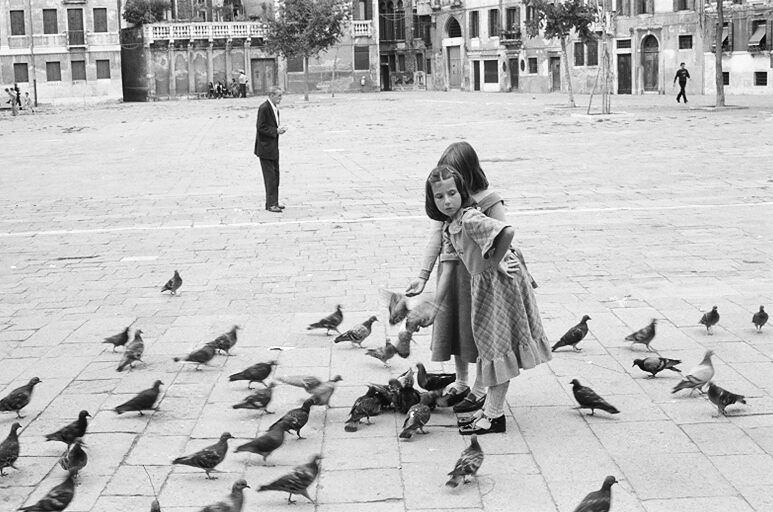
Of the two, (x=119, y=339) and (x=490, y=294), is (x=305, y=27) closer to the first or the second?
(x=119, y=339)

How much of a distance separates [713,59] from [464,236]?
43.4 metres

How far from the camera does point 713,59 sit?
151 ft

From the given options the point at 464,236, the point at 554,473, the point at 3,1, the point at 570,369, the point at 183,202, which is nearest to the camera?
the point at 554,473

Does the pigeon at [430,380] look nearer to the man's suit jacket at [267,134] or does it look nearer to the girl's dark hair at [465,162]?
the girl's dark hair at [465,162]

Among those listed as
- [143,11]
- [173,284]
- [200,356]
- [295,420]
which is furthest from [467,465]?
[143,11]

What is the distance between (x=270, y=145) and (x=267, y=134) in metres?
0.14

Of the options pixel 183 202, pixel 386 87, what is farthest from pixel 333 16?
pixel 183 202

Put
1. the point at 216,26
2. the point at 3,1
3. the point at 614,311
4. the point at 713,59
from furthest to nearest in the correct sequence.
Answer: the point at 216,26
the point at 3,1
the point at 713,59
the point at 614,311

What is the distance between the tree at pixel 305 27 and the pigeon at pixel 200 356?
49.5 m

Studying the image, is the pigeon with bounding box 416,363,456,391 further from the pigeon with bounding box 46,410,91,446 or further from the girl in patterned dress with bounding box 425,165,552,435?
the pigeon with bounding box 46,410,91,446

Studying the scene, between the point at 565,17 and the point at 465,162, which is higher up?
the point at 565,17

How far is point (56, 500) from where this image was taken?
14.7ft

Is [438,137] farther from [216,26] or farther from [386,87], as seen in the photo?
[386,87]

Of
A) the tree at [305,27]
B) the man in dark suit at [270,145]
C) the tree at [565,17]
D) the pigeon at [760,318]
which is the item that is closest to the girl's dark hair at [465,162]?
the pigeon at [760,318]
